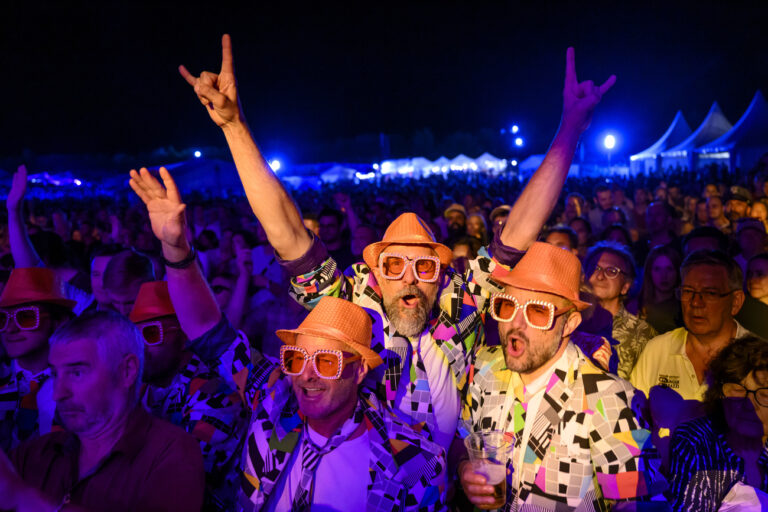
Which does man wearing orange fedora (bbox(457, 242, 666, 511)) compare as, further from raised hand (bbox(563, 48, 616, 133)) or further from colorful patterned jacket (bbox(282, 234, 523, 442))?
raised hand (bbox(563, 48, 616, 133))

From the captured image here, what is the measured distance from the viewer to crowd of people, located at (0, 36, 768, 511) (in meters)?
1.99

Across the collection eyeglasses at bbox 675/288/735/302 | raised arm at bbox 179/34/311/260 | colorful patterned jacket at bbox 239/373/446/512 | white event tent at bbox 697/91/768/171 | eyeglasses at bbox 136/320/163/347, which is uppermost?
white event tent at bbox 697/91/768/171

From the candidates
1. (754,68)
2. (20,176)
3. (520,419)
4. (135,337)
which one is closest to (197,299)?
(135,337)

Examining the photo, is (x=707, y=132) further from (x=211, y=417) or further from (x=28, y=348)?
(x=28, y=348)

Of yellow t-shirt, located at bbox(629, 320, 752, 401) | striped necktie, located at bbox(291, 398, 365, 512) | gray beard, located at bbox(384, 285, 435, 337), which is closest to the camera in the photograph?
striped necktie, located at bbox(291, 398, 365, 512)

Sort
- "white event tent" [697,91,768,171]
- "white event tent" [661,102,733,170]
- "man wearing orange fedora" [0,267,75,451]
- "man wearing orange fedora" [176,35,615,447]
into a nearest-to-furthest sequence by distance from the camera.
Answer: "man wearing orange fedora" [176,35,615,447] → "man wearing orange fedora" [0,267,75,451] → "white event tent" [697,91,768,171] → "white event tent" [661,102,733,170]

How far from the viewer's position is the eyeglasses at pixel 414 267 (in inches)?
108

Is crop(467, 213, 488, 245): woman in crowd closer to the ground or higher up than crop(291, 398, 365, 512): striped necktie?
higher up

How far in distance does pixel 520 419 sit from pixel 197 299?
1.55 meters

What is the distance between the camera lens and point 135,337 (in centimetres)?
215

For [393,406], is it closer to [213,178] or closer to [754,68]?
[213,178]

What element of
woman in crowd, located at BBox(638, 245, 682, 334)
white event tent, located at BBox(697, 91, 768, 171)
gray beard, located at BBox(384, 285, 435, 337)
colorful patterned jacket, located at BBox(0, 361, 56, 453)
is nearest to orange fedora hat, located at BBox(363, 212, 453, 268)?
gray beard, located at BBox(384, 285, 435, 337)

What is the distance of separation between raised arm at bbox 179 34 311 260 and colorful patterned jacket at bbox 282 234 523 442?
0.17 metres

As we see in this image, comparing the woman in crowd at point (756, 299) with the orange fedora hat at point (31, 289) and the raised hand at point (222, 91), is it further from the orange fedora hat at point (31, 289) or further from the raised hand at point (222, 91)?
the orange fedora hat at point (31, 289)
